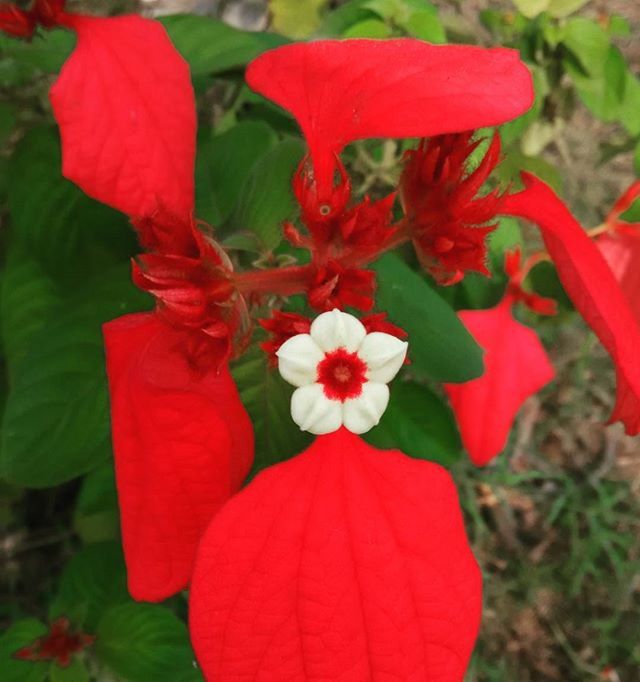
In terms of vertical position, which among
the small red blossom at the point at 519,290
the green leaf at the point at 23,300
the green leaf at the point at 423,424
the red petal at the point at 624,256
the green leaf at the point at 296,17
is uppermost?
the red petal at the point at 624,256

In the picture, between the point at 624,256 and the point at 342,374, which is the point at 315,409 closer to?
the point at 342,374

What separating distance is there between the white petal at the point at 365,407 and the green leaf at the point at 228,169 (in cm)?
28

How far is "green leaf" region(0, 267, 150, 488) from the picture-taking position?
554mm

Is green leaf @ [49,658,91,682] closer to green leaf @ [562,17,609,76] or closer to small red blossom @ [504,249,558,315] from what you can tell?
small red blossom @ [504,249,558,315]

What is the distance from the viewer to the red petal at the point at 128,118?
41cm

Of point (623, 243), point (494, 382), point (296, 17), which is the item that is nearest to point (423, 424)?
point (494, 382)

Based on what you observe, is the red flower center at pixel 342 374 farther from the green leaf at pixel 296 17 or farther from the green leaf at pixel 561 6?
the green leaf at pixel 296 17

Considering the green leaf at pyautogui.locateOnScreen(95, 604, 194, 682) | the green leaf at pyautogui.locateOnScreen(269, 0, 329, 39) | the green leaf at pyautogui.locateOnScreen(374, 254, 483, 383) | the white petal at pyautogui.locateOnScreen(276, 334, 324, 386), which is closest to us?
the white petal at pyautogui.locateOnScreen(276, 334, 324, 386)

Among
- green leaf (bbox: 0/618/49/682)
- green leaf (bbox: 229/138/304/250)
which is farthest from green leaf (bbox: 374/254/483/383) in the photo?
green leaf (bbox: 0/618/49/682)

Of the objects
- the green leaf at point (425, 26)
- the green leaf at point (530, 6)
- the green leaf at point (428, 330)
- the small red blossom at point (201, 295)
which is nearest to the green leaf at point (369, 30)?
the green leaf at point (425, 26)

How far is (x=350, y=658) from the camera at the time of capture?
1.29 ft

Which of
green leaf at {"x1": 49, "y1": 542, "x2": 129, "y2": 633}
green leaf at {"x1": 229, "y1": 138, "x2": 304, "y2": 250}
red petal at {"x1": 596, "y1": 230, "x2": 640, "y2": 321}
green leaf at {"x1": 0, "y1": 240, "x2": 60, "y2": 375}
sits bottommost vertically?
green leaf at {"x1": 49, "y1": 542, "x2": 129, "y2": 633}

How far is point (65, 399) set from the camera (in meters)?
0.57

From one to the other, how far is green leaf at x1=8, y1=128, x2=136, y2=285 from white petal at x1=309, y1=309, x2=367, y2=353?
1.12 feet
